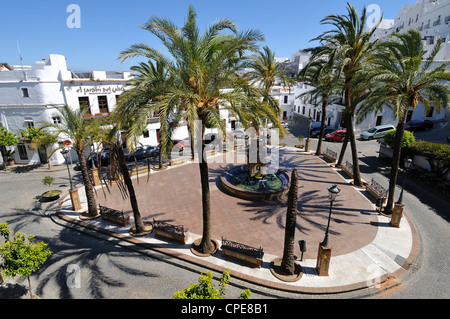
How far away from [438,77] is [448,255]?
8364mm

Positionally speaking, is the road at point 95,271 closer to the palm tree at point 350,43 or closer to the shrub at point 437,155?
the palm tree at point 350,43

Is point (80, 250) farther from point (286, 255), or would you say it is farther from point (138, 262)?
point (286, 255)

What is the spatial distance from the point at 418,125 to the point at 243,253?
112 feet

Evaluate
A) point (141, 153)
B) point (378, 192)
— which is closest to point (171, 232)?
point (378, 192)

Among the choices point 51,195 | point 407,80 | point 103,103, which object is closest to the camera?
point 407,80

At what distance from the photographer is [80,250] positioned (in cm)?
1198

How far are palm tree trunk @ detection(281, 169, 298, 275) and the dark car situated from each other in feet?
106

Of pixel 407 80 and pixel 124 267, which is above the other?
pixel 407 80

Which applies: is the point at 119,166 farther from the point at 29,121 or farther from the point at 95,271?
the point at 29,121

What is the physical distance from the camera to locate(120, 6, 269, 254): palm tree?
8.75 m

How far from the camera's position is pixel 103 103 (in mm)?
27266

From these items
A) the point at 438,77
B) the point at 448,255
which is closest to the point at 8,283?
the point at 448,255

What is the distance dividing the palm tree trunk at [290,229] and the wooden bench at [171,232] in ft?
16.0
